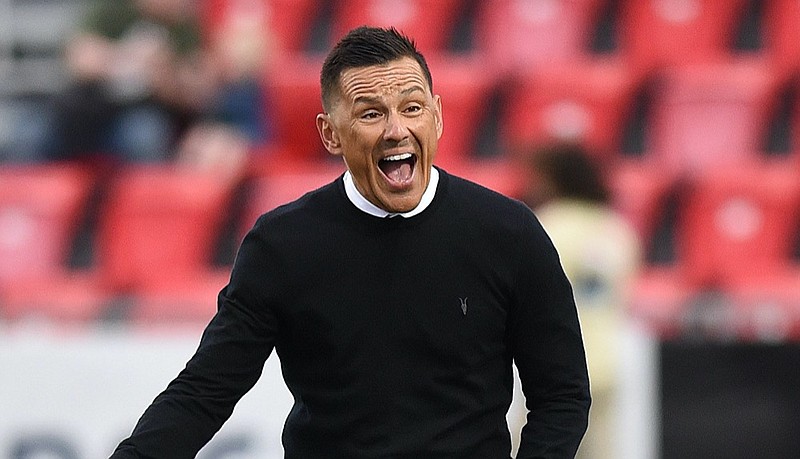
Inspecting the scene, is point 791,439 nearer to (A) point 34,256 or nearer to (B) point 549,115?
(B) point 549,115

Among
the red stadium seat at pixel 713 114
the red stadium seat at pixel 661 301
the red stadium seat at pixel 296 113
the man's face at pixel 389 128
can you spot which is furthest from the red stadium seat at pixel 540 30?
the man's face at pixel 389 128

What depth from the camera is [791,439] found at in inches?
210

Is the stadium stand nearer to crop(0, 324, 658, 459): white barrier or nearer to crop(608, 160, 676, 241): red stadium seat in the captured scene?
crop(608, 160, 676, 241): red stadium seat

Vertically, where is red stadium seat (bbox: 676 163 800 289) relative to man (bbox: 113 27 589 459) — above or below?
above

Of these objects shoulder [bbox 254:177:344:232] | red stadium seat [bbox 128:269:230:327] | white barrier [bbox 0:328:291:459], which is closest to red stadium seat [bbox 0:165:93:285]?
red stadium seat [bbox 128:269:230:327]

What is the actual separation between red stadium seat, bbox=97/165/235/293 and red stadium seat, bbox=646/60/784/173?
2.15 m

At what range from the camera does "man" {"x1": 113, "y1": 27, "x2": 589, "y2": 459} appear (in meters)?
2.65

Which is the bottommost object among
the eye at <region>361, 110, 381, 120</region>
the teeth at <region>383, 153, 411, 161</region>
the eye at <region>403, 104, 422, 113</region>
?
the teeth at <region>383, 153, 411, 161</region>

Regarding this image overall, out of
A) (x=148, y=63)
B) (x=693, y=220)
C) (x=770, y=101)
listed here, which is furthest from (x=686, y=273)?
(x=148, y=63)

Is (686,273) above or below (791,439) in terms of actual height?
above

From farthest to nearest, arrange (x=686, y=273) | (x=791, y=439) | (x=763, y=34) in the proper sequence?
(x=763, y=34) → (x=686, y=273) → (x=791, y=439)

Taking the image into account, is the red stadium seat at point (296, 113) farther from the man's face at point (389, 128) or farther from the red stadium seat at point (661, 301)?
the man's face at point (389, 128)

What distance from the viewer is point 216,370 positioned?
8.84 ft

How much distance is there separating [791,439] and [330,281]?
10.3ft
